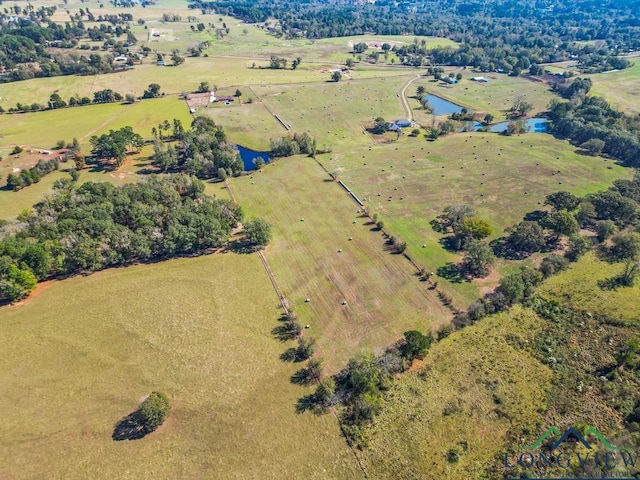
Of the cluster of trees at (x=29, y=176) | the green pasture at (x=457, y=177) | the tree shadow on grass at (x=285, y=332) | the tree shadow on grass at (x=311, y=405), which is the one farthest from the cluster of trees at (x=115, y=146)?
the tree shadow on grass at (x=311, y=405)

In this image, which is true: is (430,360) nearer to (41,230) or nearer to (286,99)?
(41,230)

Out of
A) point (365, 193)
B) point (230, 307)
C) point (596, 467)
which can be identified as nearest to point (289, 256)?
point (230, 307)

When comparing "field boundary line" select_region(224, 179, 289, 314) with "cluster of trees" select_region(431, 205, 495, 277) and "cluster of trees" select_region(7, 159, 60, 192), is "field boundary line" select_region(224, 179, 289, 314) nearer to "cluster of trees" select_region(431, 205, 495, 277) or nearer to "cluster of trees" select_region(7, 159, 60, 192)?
"cluster of trees" select_region(431, 205, 495, 277)

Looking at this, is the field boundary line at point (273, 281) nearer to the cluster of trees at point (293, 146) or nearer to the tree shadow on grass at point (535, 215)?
the cluster of trees at point (293, 146)

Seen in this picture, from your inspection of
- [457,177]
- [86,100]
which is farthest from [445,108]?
[86,100]

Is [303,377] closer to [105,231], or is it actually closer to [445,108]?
[105,231]
